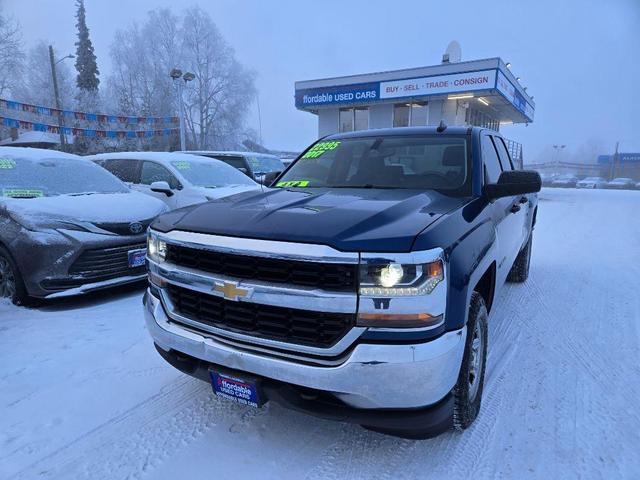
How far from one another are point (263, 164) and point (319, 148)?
8314 mm

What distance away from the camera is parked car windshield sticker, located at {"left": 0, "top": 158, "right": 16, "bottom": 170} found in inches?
194

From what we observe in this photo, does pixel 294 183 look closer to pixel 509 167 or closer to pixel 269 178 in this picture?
pixel 269 178

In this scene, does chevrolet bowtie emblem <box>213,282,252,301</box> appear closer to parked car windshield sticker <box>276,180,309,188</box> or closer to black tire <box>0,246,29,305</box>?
parked car windshield sticker <box>276,180,309,188</box>

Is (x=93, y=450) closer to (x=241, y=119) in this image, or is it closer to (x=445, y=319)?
(x=445, y=319)

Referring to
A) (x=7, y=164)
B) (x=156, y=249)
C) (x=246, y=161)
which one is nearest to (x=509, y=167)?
(x=156, y=249)

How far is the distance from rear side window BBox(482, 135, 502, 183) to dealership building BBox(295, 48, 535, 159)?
52.1ft

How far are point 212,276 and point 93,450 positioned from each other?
1218 mm

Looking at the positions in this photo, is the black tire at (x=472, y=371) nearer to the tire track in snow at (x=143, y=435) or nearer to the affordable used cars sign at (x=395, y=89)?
the tire track in snow at (x=143, y=435)

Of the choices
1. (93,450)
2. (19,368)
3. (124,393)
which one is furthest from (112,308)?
(93,450)

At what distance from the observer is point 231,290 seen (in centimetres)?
206

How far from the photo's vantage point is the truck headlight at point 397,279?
5.96 feet

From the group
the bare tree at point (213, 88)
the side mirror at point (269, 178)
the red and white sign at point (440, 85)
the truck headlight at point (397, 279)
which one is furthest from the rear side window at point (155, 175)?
the bare tree at point (213, 88)

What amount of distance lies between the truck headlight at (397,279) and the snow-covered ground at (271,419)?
103 cm

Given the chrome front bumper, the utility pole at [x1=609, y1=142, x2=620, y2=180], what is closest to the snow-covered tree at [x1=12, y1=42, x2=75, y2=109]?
the chrome front bumper
